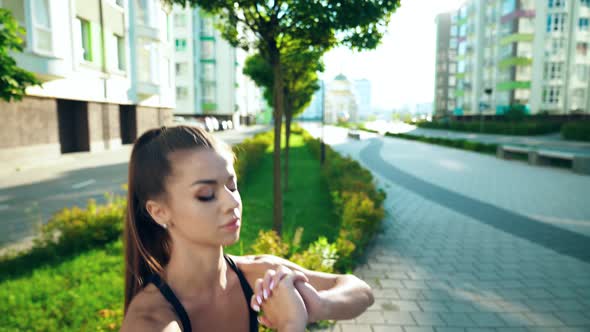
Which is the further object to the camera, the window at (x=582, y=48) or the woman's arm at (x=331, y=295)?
the window at (x=582, y=48)

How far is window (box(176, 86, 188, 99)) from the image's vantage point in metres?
48.0

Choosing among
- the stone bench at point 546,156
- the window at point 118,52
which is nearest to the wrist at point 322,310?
the stone bench at point 546,156

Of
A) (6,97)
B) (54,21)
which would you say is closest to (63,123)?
(54,21)

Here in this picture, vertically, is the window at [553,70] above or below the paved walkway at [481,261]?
above

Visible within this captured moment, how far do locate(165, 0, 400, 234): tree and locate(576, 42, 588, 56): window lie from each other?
50246 mm

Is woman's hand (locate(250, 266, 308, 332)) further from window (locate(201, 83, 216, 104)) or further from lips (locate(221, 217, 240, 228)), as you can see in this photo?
window (locate(201, 83, 216, 104))

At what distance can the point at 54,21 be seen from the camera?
43.3 feet

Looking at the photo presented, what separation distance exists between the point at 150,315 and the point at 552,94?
5277 cm

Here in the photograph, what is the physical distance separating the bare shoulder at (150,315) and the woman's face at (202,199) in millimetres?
234

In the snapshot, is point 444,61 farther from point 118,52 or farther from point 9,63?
point 9,63

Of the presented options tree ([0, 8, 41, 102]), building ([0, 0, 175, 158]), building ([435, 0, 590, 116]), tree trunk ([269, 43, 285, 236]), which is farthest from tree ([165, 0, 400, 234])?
building ([435, 0, 590, 116])

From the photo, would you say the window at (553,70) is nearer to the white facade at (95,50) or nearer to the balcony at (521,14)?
the balcony at (521,14)

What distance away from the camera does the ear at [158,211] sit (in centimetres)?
134

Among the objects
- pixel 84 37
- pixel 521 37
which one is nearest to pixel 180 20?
pixel 84 37
